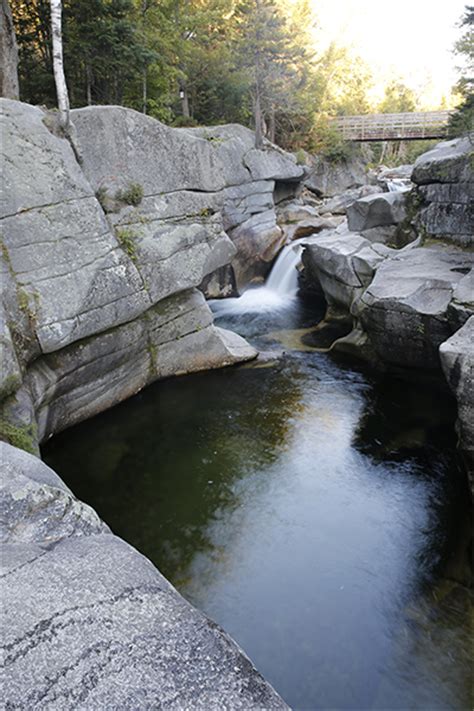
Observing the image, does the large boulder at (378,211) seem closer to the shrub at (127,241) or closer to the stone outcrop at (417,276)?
the stone outcrop at (417,276)

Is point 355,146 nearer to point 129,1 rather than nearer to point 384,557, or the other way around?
point 129,1

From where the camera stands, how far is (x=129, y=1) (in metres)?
14.6

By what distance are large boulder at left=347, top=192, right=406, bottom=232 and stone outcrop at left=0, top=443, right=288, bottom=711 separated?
15.9 metres

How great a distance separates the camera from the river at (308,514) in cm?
540

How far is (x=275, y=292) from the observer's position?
747 inches

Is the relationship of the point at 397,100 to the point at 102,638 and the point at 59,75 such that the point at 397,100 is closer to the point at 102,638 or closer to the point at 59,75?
the point at 59,75

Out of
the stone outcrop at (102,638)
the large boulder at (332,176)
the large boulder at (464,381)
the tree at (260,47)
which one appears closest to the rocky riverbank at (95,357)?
the stone outcrop at (102,638)

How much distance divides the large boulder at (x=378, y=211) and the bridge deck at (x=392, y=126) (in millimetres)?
17139

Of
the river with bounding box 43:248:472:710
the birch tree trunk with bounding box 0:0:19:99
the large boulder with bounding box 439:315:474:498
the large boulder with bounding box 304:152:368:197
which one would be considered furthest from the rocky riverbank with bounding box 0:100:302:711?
the large boulder with bounding box 304:152:368:197

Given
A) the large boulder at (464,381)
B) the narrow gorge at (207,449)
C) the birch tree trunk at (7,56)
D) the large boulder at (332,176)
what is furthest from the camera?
the large boulder at (332,176)

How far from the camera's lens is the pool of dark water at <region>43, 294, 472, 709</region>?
5402 millimetres

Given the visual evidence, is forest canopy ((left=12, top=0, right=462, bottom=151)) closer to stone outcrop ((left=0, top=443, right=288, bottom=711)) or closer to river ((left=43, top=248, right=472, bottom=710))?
river ((left=43, top=248, right=472, bottom=710))

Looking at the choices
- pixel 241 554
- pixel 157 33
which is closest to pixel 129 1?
pixel 157 33

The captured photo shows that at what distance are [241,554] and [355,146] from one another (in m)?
31.6
